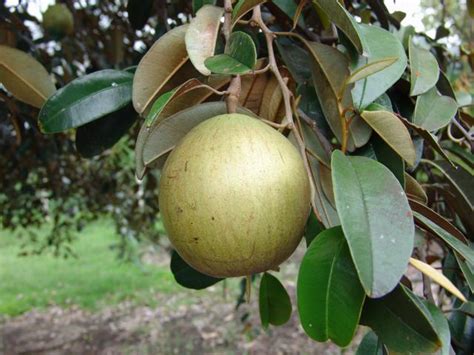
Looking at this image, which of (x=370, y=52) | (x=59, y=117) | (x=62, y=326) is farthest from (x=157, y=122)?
(x=62, y=326)

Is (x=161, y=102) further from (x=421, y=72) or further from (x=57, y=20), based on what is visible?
(x=57, y=20)

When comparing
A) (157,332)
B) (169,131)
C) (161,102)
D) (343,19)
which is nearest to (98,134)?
(169,131)

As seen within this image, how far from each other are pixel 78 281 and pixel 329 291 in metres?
5.85

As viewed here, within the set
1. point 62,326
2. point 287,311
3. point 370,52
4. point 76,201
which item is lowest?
point 62,326

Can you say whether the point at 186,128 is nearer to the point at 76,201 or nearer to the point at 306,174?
the point at 306,174

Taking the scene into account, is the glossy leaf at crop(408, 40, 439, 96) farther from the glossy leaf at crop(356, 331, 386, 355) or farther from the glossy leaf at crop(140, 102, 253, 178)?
the glossy leaf at crop(356, 331, 386, 355)

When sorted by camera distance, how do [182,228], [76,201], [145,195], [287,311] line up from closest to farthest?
[182,228] → [287,311] → [145,195] → [76,201]

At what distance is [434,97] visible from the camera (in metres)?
0.90

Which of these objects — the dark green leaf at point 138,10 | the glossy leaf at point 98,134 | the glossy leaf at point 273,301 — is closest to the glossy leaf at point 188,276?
the glossy leaf at point 273,301

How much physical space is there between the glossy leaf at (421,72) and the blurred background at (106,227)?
0.65 metres

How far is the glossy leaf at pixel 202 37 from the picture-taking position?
75 centimetres

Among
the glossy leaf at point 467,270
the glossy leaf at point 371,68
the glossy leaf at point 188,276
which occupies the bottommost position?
the glossy leaf at point 188,276

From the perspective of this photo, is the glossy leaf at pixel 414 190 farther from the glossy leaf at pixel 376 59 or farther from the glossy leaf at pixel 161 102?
the glossy leaf at pixel 161 102

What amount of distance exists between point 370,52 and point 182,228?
1.21 ft
